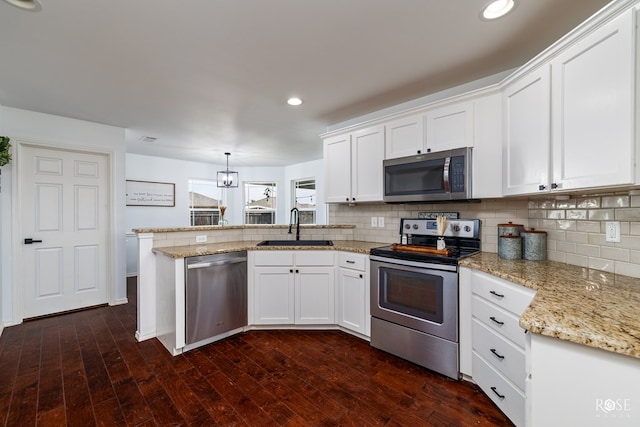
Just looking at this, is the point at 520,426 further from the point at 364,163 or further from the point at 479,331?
the point at 364,163

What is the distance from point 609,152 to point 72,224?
5.09 m

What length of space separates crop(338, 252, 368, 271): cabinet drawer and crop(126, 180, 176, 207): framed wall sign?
4.66 meters

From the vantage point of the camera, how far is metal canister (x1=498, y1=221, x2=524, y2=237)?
2.13 meters

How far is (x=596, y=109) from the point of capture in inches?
53.6

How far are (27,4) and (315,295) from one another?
9.59 ft

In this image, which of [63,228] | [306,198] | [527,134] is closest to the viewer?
[527,134]

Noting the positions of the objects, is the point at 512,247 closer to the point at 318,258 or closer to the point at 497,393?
the point at 497,393

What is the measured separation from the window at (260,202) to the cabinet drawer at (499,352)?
6.00 meters

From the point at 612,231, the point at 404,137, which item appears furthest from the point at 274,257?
the point at 612,231

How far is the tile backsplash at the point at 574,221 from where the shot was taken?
1.56 meters

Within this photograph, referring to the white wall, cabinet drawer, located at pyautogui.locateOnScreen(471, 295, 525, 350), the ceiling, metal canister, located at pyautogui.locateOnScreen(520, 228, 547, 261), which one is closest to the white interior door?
the white wall

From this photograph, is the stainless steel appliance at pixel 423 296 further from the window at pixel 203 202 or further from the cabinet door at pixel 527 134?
the window at pixel 203 202

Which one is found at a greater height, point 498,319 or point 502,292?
point 502,292

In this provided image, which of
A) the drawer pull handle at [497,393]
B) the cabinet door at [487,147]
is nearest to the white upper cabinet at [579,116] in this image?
the cabinet door at [487,147]
